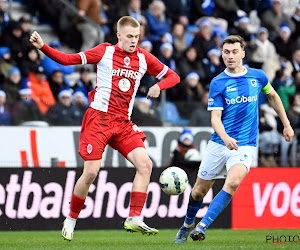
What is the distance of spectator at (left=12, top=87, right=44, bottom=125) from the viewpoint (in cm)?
1409

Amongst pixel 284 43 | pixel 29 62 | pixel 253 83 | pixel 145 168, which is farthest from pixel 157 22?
pixel 145 168

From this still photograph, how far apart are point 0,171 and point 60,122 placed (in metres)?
1.73

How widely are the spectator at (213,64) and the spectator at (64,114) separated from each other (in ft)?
14.9

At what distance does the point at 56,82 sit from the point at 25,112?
202cm

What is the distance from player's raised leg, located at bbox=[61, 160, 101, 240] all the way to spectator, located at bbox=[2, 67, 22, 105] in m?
5.58

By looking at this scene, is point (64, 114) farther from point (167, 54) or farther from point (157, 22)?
point (157, 22)

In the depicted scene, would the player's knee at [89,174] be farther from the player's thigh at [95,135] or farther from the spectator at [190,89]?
the spectator at [190,89]

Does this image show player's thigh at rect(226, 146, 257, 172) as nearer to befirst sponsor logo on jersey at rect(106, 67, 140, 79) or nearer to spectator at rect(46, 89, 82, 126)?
befirst sponsor logo on jersey at rect(106, 67, 140, 79)

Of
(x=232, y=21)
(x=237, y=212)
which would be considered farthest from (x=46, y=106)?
(x=232, y=21)

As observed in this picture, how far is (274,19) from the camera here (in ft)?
69.6

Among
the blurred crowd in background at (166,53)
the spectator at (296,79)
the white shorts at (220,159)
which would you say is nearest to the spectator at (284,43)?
the blurred crowd in background at (166,53)

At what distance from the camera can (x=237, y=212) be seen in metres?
14.1

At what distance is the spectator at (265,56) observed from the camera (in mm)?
19203

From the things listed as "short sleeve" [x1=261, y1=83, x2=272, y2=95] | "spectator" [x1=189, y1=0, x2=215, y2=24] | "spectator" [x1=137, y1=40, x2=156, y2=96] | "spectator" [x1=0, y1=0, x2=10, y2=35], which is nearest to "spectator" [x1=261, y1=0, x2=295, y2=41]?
"spectator" [x1=189, y1=0, x2=215, y2=24]
